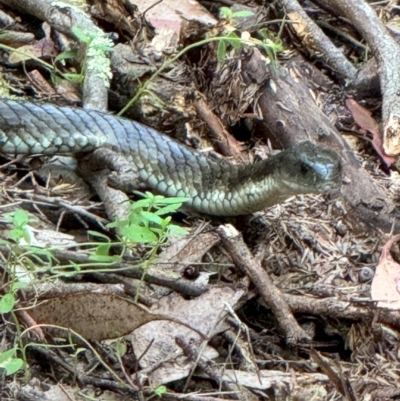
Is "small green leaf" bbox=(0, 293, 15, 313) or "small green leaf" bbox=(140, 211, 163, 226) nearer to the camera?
"small green leaf" bbox=(0, 293, 15, 313)

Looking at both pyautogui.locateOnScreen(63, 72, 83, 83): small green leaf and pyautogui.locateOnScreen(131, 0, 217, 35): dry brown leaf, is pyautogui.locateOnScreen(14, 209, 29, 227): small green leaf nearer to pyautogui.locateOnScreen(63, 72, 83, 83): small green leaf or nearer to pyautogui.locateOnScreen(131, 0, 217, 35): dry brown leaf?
pyautogui.locateOnScreen(63, 72, 83, 83): small green leaf

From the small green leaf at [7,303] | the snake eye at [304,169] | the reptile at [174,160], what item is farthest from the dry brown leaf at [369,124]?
the small green leaf at [7,303]

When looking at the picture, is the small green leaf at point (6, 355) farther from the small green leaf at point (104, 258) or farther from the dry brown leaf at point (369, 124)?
the dry brown leaf at point (369, 124)

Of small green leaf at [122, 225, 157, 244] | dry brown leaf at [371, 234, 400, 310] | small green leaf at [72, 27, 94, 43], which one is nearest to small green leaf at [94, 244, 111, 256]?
small green leaf at [122, 225, 157, 244]

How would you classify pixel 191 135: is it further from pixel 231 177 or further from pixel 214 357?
pixel 214 357

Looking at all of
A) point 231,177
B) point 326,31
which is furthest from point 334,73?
point 231,177

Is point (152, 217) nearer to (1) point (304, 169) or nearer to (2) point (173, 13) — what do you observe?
(1) point (304, 169)
